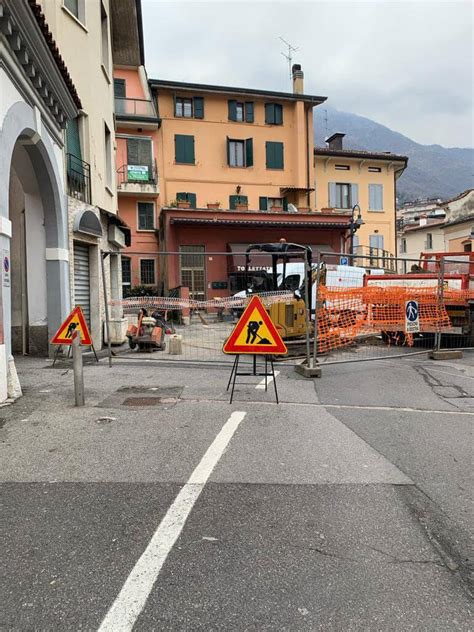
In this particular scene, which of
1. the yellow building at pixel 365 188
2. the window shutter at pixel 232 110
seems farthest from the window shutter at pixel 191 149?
the yellow building at pixel 365 188

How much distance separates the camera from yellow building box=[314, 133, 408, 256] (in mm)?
36719

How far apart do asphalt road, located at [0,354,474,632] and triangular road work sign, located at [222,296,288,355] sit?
82 centimetres

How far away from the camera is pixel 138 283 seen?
28828 millimetres

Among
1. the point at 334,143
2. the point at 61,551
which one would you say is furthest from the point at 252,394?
the point at 334,143

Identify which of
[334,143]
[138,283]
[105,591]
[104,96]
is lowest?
[105,591]

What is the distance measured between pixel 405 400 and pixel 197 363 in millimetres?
4488

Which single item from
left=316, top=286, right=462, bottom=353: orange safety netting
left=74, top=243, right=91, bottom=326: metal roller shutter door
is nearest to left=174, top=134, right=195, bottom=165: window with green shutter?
left=74, top=243, right=91, bottom=326: metal roller shutter door

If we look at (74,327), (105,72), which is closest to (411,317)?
(74,327)

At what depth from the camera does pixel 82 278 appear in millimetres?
12148

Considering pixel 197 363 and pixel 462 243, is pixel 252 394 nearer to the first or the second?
pixel 197 363

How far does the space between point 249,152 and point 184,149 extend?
4.39 m

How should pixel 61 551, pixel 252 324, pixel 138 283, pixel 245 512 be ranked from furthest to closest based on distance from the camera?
1. pixel 138 283
2. pixel 252 324
3. pixel 245 512
4. pixel 61 551

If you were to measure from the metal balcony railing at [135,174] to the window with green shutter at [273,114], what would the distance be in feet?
30.4

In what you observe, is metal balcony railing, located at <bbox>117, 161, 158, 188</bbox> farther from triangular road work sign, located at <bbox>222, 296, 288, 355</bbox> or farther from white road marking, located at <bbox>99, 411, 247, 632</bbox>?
white road marking, located at <bbox>99, 411, 247, 632</bbox>
